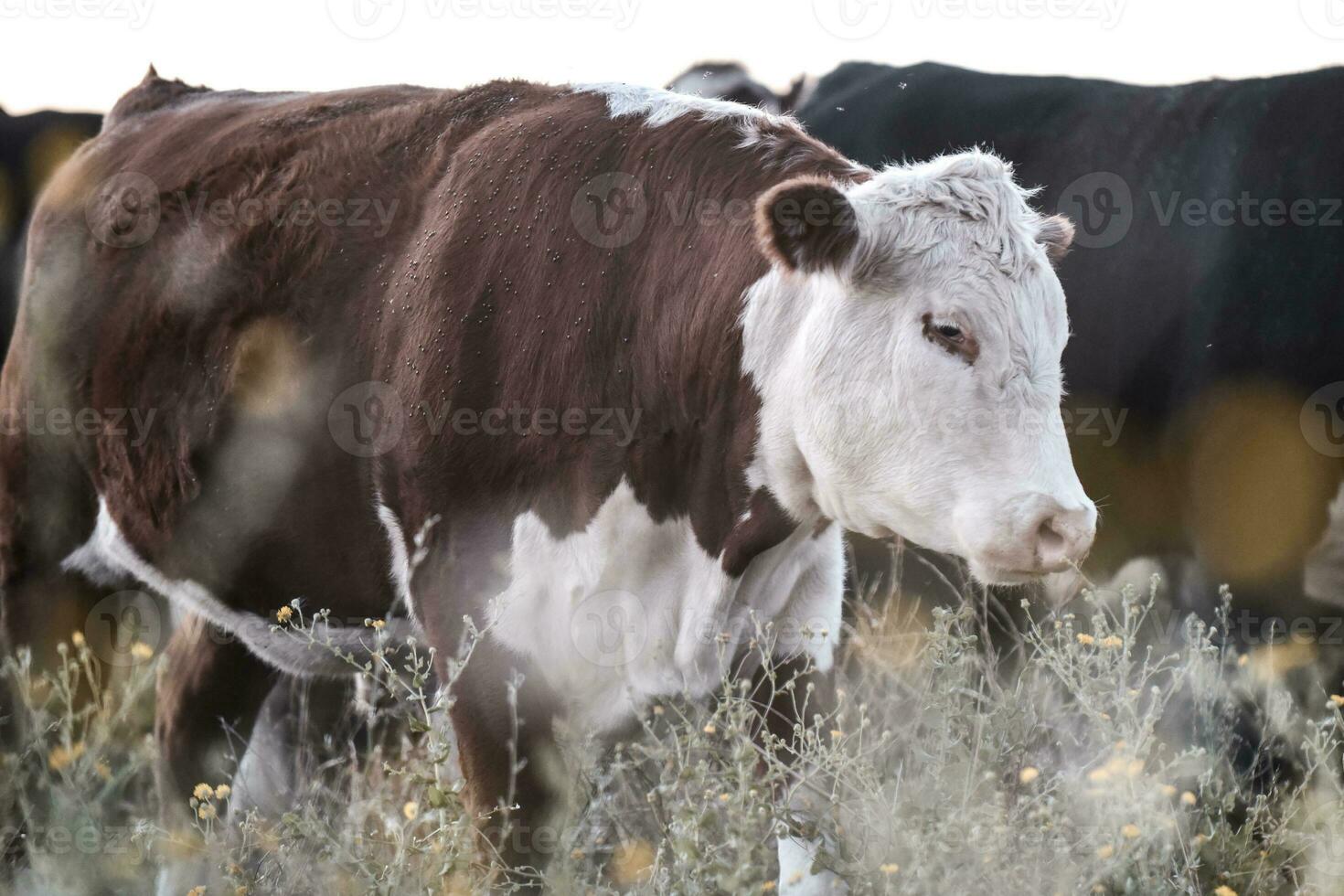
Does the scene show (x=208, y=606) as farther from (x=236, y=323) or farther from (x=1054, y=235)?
(x=1054, y=235)

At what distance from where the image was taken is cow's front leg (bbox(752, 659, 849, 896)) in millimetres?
3396

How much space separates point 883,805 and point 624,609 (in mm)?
851

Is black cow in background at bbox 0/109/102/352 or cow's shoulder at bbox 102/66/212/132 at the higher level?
cow's shoulder at bbox 102/66/212/132

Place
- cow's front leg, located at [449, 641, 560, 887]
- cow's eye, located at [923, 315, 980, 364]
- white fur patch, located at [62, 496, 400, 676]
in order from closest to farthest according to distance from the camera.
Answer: cow's eye, located at [923, 315, 980, 364] < cow's front leg, located at [449, 641, 560, 887] < white fur patch, located at [62, 496, 400, 676]

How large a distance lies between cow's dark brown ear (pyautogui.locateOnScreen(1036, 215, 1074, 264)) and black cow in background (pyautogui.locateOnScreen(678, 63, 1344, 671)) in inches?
55.5

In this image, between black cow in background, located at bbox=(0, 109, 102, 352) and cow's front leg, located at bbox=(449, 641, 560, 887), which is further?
black cow in background, located at bbox=(0, 109, 102, 352)

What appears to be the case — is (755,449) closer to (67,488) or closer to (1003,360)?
(1003,360)

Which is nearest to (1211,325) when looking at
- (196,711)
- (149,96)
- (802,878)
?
(802,878)

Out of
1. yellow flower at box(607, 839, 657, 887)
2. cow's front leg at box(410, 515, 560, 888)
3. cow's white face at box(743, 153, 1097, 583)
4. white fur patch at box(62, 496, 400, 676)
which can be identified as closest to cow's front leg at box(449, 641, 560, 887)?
cow's front leg at box(410, 515, 560, 888)

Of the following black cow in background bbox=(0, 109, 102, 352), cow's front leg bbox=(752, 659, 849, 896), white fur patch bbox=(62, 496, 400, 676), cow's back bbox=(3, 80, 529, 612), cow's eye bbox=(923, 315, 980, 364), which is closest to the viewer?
cow's eye bbox=(923, 315, 980, 364)

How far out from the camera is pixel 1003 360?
314 cm

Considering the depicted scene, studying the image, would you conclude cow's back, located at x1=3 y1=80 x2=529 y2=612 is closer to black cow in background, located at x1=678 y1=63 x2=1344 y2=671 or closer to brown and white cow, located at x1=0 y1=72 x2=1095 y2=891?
brown and white cow, located at x1=0 y1=72 x2=1095 y2=891

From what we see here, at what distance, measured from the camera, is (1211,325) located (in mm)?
4855

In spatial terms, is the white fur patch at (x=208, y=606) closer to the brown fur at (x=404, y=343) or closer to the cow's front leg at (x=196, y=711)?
the brown fur at (x=404, y=343)
